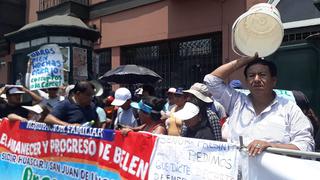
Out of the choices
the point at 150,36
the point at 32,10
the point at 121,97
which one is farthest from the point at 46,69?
the point at 32,10

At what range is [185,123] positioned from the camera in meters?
4.66

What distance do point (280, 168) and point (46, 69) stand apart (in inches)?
196

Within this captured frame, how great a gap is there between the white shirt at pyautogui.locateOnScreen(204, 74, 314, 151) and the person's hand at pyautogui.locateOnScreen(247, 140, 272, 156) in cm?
13

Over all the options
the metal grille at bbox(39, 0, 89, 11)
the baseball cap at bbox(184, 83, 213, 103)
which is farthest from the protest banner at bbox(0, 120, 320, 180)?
the metal grille at bbox(39, 0, 89, 11)

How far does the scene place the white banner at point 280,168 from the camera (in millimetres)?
3057

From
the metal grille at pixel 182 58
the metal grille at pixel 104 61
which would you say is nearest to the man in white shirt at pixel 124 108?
the metal grille at pixel 182 58

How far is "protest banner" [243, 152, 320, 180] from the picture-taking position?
10.0ft

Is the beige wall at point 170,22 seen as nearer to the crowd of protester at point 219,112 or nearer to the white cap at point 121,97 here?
the white cap at point 121,97

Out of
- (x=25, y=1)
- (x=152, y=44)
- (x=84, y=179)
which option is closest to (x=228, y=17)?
(x=152, y=44)

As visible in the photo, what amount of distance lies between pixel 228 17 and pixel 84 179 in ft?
22.9

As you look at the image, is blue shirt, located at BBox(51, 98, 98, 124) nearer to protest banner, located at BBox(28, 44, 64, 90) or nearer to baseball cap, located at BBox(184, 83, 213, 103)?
baseball cap, located at BBox(184, 83, 213, 103)

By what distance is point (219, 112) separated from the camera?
598 centimetres

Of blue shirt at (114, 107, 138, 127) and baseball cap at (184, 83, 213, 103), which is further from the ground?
baseball cap at (184, 83, 213, 103)

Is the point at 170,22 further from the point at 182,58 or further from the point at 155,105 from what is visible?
the point at 155,105
